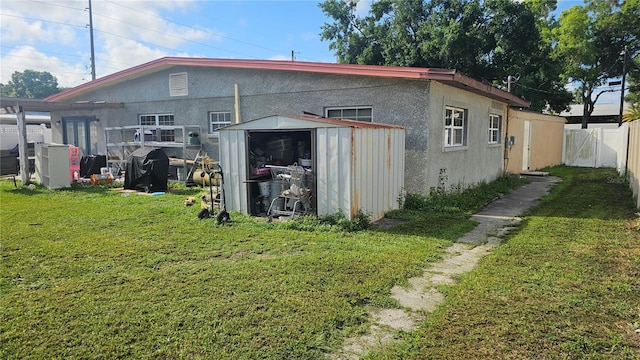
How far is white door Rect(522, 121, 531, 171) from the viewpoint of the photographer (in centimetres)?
1725

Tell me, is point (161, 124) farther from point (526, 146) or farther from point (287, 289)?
point (526, 146)

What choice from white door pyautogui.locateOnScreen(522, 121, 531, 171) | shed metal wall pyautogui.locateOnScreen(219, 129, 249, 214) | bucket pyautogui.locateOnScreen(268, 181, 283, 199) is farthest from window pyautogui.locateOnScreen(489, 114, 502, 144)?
shed metal wall pyautogui.locateOnScreen(219, 129, 249, 214)

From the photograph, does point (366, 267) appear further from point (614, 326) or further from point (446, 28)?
point (446, 28)

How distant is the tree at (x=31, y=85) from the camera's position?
5598 cm

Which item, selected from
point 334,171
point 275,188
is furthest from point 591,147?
point 275,188

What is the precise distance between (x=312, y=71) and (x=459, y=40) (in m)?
13.6

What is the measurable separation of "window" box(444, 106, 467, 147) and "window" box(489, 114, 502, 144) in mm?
2675

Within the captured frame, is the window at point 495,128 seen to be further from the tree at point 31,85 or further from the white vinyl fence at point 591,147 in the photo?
the tree at point 31,85

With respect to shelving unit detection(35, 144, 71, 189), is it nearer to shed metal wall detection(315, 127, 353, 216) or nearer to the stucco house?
the stucco house

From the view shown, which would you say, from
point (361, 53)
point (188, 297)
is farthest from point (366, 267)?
point (361, 53)

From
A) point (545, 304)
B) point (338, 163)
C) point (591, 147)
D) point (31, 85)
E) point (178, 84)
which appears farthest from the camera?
point (31, 85)

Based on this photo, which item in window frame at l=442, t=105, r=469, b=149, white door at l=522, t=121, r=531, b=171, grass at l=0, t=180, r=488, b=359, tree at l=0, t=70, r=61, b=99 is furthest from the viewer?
tree at l=0, t=70, r=61, b=99

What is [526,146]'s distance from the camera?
17.5 metres

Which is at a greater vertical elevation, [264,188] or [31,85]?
[31,85]
